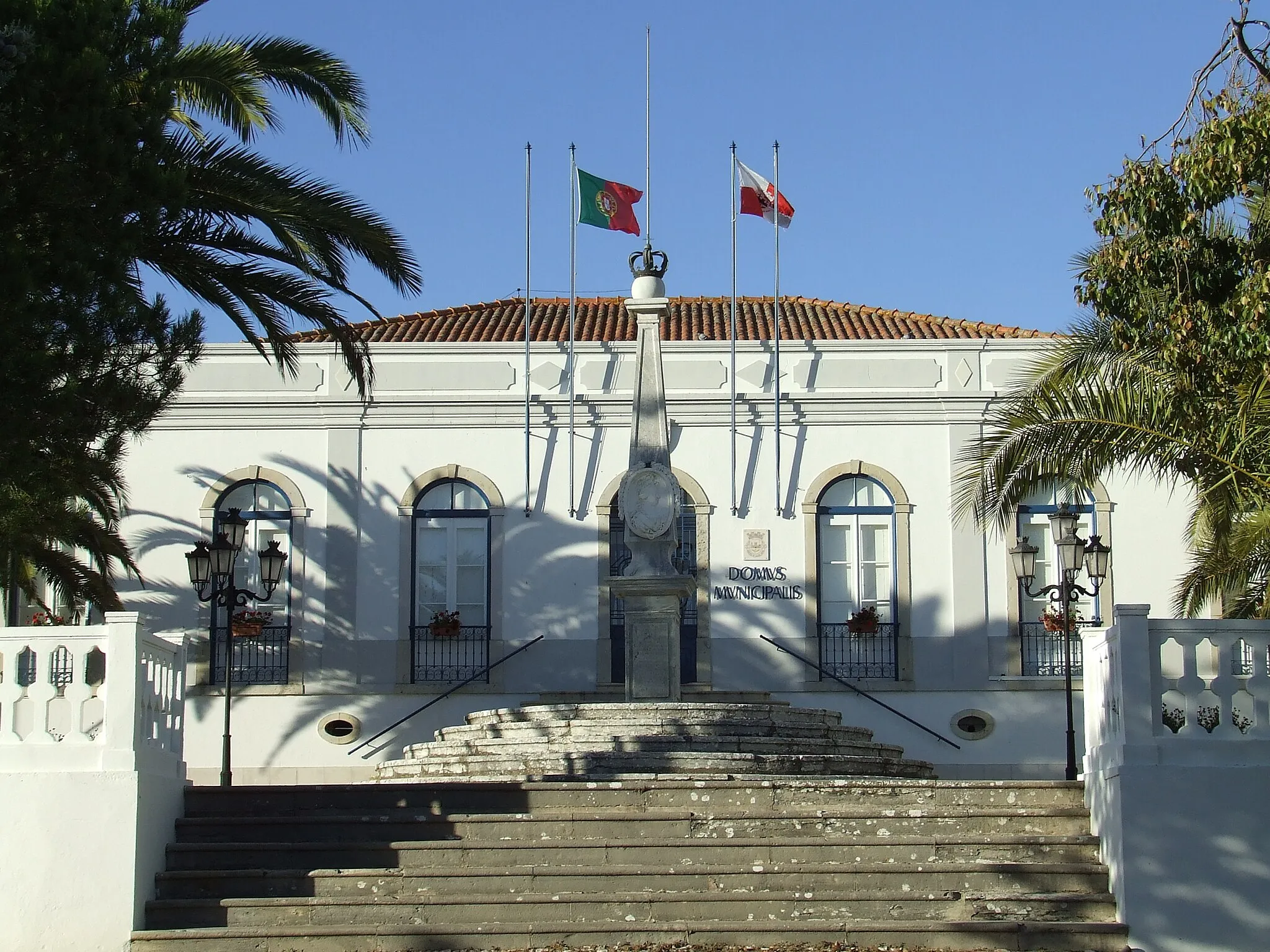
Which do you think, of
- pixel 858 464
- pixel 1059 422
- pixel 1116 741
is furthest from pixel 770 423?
pixel 1116 741

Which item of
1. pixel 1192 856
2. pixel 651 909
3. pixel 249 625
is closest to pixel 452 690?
pixel 249 625

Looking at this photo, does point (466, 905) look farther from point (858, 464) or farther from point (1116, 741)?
point (858, 464)

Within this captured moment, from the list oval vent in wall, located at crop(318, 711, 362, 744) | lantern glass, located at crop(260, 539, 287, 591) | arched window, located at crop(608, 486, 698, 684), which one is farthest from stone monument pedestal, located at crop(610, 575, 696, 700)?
oval vent in wall, located at crop(318, 711, 362, 744)

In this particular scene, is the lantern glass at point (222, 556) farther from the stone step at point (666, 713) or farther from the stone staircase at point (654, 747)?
the stone step at point (666, 713)

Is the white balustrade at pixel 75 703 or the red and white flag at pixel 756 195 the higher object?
the red and white flag at pixel 756 195

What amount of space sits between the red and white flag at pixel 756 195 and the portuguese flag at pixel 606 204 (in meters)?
1.47

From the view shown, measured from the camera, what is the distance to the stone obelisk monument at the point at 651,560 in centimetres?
1596

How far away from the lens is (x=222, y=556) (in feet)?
50.5

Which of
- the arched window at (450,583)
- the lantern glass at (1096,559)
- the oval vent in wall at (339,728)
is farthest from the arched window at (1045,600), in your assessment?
the oval vent in wall at (339,728)

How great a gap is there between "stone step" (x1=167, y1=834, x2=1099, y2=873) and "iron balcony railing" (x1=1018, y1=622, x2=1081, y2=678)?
10577 mm

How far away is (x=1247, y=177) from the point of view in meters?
10.8

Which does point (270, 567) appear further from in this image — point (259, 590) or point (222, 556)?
point (259, 590)

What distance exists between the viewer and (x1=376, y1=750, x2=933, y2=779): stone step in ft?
41.0

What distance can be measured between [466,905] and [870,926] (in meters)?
2.20
